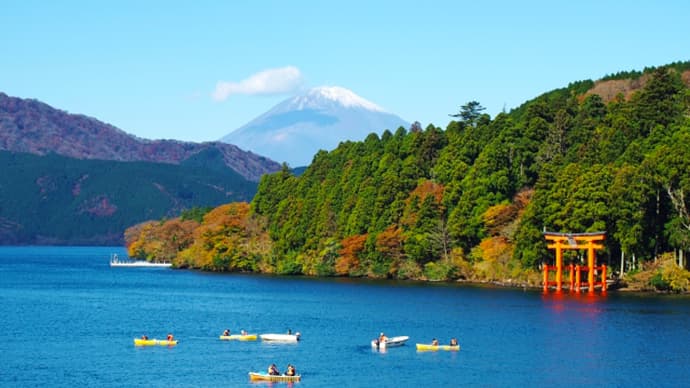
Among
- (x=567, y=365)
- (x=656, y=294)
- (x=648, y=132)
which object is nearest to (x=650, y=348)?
(x=567, y=365)

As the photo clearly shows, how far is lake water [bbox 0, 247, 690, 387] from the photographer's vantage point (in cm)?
6191

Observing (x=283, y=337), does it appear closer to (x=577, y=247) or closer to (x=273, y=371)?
(x=273, y=371)

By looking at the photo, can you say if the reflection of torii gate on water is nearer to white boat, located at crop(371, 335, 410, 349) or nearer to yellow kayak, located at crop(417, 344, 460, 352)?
white boat, located at crop(371, 335, 410, 349)

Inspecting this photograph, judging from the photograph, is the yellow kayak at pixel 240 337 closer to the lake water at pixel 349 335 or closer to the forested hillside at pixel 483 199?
the lake water at pixel 349 335

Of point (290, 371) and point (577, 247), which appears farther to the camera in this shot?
point (577, 247)

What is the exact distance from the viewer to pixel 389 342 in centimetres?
7269

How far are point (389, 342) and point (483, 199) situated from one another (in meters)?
53.2

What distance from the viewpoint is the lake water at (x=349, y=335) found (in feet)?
203

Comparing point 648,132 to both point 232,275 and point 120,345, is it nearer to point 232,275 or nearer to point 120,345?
point 232,275

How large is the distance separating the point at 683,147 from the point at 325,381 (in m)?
56.0

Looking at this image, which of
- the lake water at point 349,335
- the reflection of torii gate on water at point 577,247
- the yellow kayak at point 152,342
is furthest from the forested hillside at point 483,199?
the yellow kayak at point 152,342

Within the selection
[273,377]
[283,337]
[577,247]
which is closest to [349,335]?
[283,337]

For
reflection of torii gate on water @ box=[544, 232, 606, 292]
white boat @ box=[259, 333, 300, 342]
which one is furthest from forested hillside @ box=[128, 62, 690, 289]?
white boat @ box=[259, 333, 300, 342]

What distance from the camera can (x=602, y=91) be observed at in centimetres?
17425
